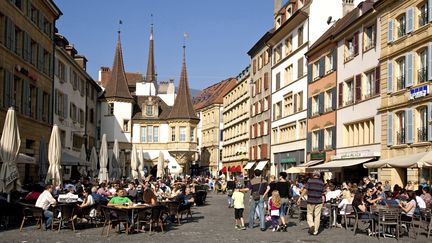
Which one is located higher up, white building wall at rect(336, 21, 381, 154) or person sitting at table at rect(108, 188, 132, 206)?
white building wall at rect(336, 21, 381, 154)

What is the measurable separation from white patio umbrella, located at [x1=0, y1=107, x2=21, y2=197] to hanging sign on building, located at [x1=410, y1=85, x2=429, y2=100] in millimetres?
17655

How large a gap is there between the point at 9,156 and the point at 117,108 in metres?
54.9

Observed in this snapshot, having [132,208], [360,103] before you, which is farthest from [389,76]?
[132,208]

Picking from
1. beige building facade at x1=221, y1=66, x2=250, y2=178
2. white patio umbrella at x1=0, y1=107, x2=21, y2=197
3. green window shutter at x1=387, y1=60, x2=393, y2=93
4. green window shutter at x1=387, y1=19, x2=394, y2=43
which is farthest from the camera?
beige building facade at x1=221, y1=66, x2=250, y2=178

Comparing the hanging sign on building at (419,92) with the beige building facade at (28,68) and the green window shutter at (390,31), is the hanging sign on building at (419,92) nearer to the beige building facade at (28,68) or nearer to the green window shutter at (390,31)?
the green window shutter at (390,31)

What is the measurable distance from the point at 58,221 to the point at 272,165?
41.5 meters

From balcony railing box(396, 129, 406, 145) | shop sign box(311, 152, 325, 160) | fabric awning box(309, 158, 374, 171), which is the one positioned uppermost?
balcony railing box(396, 129, 406, 145)

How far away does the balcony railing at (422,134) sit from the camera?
28975 millimetres

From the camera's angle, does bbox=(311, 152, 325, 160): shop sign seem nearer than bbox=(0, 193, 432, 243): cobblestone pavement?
No

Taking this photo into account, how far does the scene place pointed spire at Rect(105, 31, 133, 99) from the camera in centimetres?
7588

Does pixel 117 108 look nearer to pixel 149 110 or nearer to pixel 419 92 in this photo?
pixel 149 110

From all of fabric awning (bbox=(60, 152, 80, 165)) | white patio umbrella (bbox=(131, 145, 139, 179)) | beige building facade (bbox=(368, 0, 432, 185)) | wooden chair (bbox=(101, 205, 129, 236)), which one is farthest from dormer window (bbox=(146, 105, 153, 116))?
wooden chair (bbox=(101, 205, 129, 236))

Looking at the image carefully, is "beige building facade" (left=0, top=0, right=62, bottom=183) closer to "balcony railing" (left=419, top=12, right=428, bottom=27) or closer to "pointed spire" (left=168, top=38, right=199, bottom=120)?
"balcony railing" (left=419, top=12, right=428, bottom=27)

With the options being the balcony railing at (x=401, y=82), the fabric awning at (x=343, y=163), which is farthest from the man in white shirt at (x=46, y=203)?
the fabric awning at (x=343, y=163)
